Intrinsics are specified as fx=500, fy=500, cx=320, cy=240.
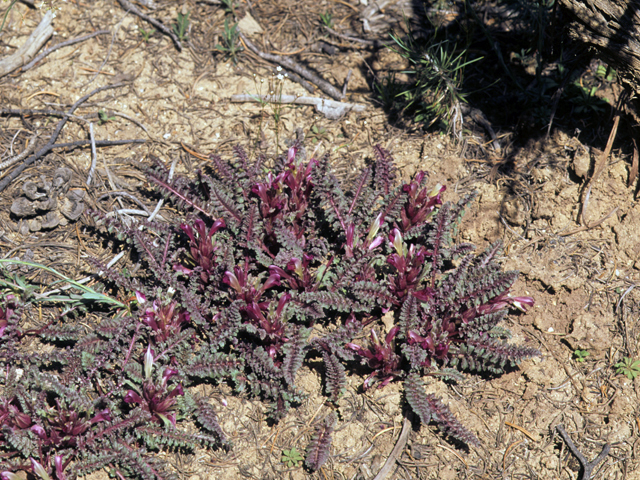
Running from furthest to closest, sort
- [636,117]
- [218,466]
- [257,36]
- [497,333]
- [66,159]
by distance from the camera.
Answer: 1. [257,36]
2. [66,159]
3. [636,117]
4. [497,333]
5. [218,466]

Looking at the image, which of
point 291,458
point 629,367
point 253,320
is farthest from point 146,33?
point 629,367

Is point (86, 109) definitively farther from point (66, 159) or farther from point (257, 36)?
point (257, 36)

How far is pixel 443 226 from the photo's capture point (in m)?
3.44

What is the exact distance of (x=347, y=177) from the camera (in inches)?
159

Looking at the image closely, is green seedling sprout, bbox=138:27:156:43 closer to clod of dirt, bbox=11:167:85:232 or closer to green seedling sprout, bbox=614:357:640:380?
clod of dirt, bbox=11:167:85:232

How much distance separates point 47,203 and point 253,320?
6.10 feet

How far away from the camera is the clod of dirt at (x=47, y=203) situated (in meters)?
3.71

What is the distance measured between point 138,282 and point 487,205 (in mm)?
2614

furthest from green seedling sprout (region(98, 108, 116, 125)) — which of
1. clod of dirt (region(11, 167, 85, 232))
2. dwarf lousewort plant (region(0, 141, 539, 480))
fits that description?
dwarf lousewort plant (region(0, 141, 539, 480))

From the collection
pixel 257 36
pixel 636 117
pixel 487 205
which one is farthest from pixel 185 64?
pixel 636 117

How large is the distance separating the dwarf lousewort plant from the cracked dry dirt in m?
0.18

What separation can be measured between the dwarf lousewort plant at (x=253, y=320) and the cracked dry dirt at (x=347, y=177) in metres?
0.18

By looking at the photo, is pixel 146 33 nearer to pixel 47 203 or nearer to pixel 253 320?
pixel 47 203

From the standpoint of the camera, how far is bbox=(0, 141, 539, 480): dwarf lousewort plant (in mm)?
2924
